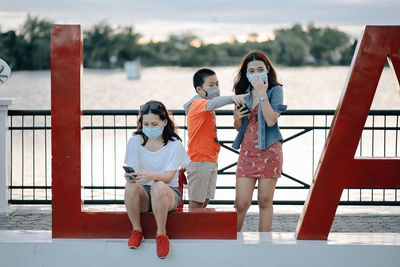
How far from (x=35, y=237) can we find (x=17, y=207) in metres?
3.34

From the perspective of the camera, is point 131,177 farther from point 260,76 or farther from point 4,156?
point 4,156

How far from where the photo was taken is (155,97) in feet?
228

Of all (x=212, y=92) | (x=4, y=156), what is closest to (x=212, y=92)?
(x=212, y=92)

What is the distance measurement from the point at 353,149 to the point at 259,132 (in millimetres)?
696

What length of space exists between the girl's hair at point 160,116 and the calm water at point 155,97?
1.54 ft

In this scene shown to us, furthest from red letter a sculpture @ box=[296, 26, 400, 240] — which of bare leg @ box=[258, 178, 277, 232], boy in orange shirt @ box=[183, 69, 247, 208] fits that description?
boy in orange shirt @ box=[183, 69, 247, 208]

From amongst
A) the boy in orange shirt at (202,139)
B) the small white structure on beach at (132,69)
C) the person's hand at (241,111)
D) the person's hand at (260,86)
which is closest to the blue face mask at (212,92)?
the boy in orange shirt at (202,139)

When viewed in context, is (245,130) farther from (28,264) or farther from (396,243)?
(28,264)

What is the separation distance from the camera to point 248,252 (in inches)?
184

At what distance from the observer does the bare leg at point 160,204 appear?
4.54 metres

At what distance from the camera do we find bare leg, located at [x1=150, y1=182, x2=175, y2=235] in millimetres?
4543

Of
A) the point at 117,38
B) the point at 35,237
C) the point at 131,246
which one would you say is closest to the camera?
the point at 131,246

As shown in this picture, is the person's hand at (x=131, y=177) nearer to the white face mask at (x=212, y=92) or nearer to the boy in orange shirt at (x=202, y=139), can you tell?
the boy in orange shirt at (x=202, y=139)

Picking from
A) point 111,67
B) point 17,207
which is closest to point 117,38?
point 111,67
